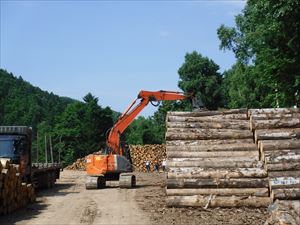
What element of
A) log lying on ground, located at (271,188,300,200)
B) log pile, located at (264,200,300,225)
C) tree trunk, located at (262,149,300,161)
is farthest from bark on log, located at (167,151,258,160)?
log pile, located at (264,200,300,225)

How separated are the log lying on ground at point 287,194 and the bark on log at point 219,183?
2.33 feet

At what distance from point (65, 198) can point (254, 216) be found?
8.04 meters

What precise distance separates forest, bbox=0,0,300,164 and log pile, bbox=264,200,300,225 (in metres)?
9.79

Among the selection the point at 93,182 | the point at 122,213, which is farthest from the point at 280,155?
the point at 93,182

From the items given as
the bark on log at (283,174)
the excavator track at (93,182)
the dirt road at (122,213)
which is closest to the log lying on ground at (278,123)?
the bark on log at (283,174)

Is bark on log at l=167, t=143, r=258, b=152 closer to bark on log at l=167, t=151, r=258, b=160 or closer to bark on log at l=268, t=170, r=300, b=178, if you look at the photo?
bark on log at l=167, t=151, r=258, b=160

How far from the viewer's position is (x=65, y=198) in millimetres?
18781

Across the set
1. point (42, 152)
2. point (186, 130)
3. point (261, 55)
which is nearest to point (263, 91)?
point (261, 55)

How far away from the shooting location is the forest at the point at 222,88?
22.1 m

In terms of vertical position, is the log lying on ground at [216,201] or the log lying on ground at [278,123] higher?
the log lying on ground at [278,123]

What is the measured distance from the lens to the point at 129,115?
79.7ft

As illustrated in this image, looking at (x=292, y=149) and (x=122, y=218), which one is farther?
(x=292, y=149)

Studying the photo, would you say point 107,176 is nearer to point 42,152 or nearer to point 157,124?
point 157,124

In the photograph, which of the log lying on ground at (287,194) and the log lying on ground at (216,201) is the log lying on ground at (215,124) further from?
the log lying on ground at (287,194)
